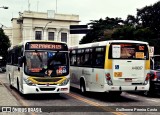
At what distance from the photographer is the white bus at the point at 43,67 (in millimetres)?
17641

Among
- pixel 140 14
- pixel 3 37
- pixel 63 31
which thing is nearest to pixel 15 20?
pixel 63 31

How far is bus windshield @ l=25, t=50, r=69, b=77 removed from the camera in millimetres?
17692

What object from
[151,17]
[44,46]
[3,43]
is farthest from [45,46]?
[3,43]

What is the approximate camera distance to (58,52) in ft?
60.4

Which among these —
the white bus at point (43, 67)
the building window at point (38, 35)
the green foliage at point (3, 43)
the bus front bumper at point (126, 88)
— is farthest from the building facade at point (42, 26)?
the bus front bumper at point (126, 88)

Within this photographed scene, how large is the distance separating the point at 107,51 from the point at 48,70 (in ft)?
9.66

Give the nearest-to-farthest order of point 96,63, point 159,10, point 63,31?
point 96,63 < point 159,10 < point 63,31

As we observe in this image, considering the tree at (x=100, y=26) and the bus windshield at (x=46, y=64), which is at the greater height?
the tree at (x=100, y=26)

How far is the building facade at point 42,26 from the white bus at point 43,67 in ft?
281

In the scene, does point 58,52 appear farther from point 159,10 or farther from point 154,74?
point 159,10

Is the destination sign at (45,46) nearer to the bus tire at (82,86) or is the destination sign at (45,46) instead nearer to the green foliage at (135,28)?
the bus tire at (82,86)

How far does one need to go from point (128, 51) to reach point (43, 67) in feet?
13.0

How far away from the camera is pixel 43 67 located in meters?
17.8

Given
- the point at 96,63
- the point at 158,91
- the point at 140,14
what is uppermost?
the point at 140,14
